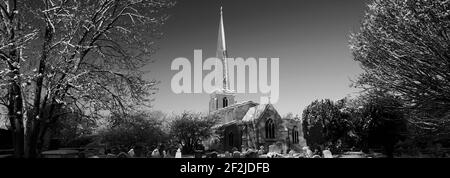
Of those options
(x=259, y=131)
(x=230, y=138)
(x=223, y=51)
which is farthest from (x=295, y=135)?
(x=223, y=51)

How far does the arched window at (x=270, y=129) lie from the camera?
5258 cm

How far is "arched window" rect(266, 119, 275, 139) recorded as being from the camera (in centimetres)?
5258

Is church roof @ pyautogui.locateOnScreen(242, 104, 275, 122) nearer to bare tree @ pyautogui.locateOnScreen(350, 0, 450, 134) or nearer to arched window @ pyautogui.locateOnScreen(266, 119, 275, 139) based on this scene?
arched window @ pyautogui.locateOnScreen(266, 119, 275, 139)

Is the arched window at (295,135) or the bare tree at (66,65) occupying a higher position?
the bare tree at (66,65)

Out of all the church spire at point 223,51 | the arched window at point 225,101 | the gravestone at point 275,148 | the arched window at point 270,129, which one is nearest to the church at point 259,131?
the arched window at point 270,129

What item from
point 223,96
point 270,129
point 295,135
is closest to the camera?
point 270,129

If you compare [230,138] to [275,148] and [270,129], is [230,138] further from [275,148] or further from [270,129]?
[275,148]

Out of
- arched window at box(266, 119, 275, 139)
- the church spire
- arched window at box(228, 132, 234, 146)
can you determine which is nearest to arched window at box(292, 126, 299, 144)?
arched window at box(266, 119, 275, 139)

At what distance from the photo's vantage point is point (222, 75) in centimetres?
7406

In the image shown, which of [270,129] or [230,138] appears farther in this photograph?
[230,138]

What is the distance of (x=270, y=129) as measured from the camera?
5297cm

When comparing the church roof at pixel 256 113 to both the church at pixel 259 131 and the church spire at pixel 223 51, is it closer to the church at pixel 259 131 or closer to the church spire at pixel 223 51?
the church at pixel 259 131

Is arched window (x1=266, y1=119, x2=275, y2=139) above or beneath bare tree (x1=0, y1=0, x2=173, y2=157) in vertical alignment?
beneath
